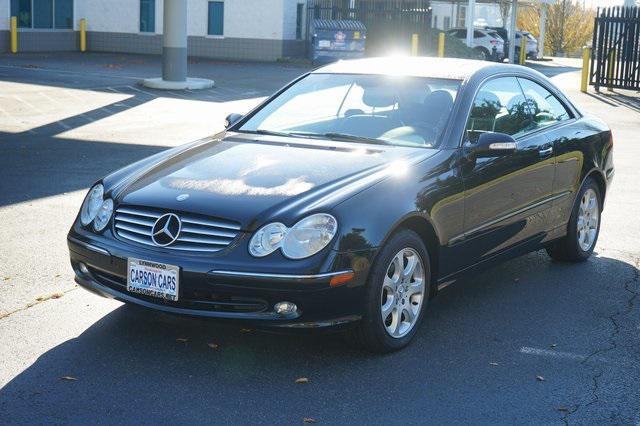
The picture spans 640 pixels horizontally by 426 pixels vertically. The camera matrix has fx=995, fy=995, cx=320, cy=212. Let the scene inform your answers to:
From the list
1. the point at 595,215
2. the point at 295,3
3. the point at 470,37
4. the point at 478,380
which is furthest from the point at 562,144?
the point at 470,37

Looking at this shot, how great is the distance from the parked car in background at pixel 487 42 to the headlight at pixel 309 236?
127 ft

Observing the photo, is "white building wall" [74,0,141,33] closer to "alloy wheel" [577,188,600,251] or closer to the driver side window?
"alloy wheel" [577,188,600,251]

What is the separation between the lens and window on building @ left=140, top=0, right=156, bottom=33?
3725 centimetres

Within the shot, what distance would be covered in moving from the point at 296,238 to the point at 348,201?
0.36 meters

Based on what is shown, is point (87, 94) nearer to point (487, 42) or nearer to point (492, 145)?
point (492, 145)

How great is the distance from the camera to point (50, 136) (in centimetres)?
1430

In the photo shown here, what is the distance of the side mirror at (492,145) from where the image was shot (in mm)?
5945

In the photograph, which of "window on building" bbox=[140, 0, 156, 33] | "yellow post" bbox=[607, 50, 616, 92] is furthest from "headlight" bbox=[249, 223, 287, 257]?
"window on building" bbox=[140, 0, 156, 33]

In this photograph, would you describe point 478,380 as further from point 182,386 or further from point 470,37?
point 470,37

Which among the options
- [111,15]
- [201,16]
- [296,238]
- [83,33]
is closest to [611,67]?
[201,16]

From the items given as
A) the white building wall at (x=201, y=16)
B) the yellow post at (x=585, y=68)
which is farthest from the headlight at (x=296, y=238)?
the white building wall at (x=201, y=16)

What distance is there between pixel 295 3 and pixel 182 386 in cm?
3339

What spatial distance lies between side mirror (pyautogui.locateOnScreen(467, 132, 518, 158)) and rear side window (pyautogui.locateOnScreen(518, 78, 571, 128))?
1.08 metres

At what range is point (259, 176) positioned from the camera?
544cm
